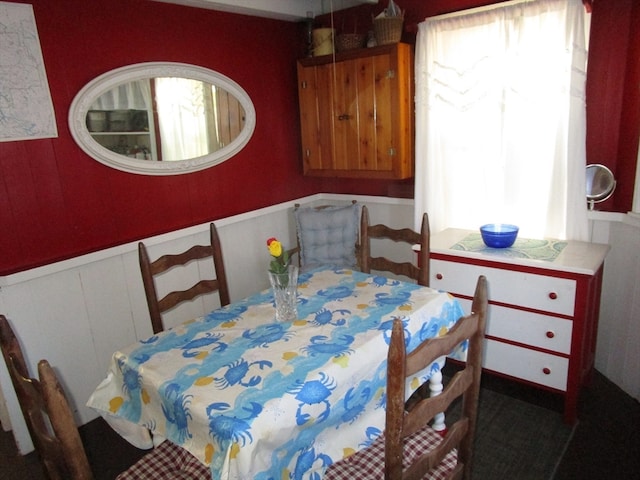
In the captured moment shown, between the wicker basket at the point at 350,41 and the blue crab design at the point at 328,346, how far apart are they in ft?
6.97

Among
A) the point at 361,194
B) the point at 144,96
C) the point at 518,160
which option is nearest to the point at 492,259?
the point at 518,160

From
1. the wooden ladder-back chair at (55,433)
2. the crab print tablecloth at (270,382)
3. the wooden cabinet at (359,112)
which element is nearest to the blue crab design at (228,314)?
the crab print tablecloth at (270,382)

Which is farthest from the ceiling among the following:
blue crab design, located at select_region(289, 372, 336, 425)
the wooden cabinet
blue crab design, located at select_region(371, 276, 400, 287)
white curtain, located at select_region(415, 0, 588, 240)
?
blue crab design, located at select_region(289, 372, 336, 425)

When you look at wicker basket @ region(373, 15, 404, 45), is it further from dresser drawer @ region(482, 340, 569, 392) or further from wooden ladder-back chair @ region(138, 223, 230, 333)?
dresser drawer @ region(482, 340, 569, 392)

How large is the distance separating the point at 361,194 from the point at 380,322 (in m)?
1.98

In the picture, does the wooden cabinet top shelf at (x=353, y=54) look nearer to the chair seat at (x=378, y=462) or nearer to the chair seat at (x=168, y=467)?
the chair seat at (x=378, y=462)

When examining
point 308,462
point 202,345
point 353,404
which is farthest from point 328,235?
point 308,462

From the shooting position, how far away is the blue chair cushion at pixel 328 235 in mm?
3203

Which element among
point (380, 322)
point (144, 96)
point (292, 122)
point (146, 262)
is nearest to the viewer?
point (380, 322)

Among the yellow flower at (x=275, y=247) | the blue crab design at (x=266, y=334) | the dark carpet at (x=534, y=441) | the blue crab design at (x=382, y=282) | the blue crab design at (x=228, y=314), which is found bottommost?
the dark carpet at (x=534, y=441)

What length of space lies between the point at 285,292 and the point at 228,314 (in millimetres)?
275

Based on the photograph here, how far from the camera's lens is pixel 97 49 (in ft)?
7.75

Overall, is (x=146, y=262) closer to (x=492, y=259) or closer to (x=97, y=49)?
(x=97, y=49)

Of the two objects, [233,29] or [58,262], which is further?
[233,29]
